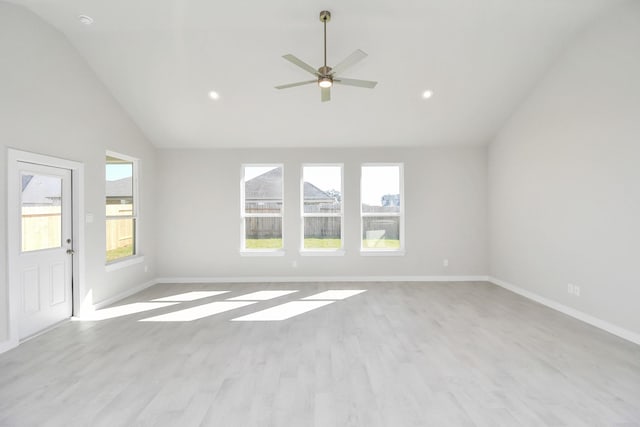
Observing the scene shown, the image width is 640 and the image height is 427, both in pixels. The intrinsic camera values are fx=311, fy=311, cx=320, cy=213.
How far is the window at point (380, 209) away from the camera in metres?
6.17

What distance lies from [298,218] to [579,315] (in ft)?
14.6

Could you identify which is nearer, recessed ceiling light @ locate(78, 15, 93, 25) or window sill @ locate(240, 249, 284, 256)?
recessed ceiling light @ locate(78, 15, 93, 25)

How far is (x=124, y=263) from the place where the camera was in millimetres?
5020

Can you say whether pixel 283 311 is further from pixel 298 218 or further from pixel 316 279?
pixel 298 218

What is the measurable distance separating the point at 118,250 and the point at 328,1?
476 centimetres

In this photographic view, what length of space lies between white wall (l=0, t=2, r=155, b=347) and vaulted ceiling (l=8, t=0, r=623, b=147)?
25cm

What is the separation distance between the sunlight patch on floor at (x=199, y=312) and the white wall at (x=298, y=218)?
143cm

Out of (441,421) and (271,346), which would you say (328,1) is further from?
(441,421)

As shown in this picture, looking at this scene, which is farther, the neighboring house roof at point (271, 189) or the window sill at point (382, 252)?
the neighboring house roof at point (271, 189)

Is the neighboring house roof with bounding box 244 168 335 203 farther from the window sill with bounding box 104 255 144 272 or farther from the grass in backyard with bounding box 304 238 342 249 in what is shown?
the window sill with bounding box 104 255 144 272

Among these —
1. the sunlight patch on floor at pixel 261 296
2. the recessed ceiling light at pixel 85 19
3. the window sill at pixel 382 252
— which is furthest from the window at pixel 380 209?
the recessed ceiling light at pixel 85 19

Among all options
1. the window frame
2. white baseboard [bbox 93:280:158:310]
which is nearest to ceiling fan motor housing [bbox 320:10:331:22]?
the window frame

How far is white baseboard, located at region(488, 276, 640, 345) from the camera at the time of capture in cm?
331

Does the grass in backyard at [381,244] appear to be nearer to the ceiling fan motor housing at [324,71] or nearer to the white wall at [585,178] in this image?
the white wall at [585,178]
